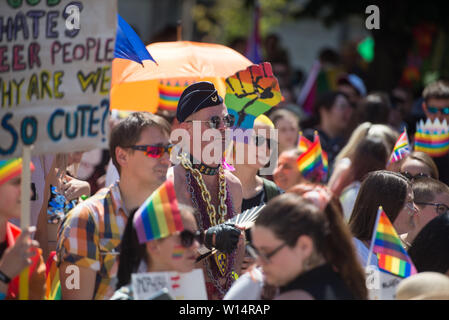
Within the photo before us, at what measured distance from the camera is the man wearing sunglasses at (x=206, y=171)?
416 cm

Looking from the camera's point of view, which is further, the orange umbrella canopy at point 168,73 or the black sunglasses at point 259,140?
the orange umbrella canopy at point 168,73

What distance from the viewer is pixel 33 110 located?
3.29m

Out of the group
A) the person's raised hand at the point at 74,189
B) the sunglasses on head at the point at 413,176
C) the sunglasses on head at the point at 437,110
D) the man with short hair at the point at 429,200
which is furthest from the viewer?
the sunglasses on head at the point at 437,110

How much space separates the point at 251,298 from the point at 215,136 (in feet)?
4.62

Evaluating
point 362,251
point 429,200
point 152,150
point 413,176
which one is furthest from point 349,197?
point 152,150

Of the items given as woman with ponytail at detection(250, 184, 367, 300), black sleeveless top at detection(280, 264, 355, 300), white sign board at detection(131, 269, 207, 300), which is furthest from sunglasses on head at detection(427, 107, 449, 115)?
white sign board at detection(131, 269, 207, 300)

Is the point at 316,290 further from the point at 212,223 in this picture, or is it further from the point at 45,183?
the point at 45,183

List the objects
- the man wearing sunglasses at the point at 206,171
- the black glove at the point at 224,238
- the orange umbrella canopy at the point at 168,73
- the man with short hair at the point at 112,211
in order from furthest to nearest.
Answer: the orange umbrella canopy at the point at 168,73 < the man wearing sunglasses at the point at 206,171 < the black glove at the point at 224,238 < the man with short hair at the point at 112,211

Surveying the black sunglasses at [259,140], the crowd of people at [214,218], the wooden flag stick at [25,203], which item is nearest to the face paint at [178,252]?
the crowd of people at [214,218]

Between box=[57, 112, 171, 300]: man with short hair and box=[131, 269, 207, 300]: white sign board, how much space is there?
52 centimetres

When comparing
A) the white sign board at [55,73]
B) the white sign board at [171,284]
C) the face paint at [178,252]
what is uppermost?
the white sign board at [55,73]

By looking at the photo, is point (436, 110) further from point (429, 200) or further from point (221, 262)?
point (221, 262)

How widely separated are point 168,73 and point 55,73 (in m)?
2.72

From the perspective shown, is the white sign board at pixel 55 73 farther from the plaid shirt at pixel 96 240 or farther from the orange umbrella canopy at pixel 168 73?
the orange umbrella canopy at pixel 168 73
